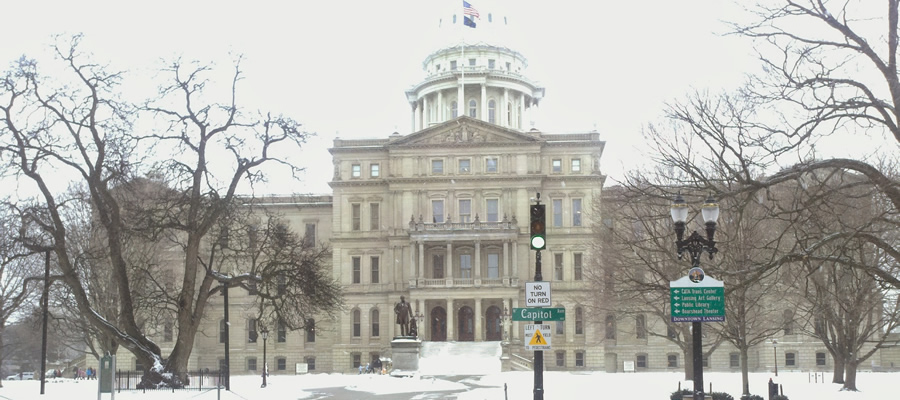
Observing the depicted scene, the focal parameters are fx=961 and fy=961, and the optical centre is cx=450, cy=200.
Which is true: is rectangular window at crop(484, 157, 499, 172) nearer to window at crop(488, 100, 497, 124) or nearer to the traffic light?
window at crop(488, 100, 497, 124)

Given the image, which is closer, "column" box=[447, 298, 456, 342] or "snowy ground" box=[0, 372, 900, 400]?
"snowy ground" box=[0, 372, 900, 400]

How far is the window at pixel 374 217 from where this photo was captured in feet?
258

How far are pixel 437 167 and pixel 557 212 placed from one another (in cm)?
1026

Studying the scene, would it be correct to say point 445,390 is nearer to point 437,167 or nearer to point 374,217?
point 437,167

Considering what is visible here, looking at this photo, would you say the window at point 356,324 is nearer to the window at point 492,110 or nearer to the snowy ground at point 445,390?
the window at point 492,110

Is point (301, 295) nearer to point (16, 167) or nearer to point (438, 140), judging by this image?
point (16, 167)

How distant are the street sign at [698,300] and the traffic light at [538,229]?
360 cm

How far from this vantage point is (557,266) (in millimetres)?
76875

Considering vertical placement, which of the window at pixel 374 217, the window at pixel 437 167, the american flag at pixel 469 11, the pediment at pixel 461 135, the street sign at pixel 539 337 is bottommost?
the street sign at pixel 539 337

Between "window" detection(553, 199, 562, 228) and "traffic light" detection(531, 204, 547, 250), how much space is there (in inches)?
2204

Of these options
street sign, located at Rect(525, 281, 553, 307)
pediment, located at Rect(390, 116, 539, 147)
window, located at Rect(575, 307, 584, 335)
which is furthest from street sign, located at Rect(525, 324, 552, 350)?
window, located at Rect(575, 307, 584, 335)

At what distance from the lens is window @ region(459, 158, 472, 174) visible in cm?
7669

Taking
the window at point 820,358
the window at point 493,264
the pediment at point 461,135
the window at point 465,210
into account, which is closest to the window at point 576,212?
the pediment at point 461,135

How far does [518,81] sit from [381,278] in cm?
2687
